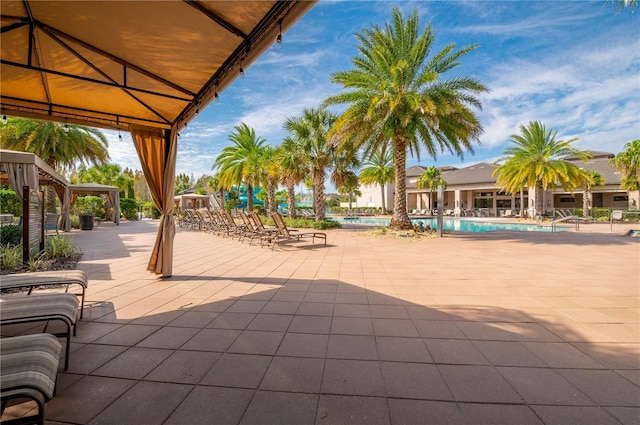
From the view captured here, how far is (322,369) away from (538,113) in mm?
28088

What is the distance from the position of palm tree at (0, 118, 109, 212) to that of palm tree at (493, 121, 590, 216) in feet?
98.4

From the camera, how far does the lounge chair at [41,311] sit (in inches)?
93.7

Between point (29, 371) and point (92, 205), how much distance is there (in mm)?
25788

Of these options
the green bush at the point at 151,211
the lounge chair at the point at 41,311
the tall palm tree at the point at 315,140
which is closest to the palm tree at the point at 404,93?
the tall palm tree at the point at 315,140

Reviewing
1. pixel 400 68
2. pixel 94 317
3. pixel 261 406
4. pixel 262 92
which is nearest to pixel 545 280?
pixel 261 406

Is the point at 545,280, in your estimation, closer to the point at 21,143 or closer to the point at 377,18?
the point at 377,18

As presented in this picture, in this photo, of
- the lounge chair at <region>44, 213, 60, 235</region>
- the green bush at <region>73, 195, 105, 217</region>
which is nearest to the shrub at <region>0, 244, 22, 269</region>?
the lounge chair at <region>44, 213, 60, 235</region>

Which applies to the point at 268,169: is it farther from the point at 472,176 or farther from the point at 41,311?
the point at 472,176

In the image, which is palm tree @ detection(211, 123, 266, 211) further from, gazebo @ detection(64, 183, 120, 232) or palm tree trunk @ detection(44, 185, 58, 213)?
palm tree trunk @ detection(44, 185, 58, 213)

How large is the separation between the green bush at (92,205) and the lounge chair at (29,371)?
24512mm

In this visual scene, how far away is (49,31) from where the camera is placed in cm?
303

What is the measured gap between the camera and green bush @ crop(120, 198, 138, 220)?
24984 millimetres

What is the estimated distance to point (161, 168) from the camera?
5.24m

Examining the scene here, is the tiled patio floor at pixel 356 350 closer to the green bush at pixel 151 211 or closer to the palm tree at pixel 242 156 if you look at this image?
the palm tree at pixel 242 156
